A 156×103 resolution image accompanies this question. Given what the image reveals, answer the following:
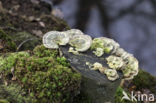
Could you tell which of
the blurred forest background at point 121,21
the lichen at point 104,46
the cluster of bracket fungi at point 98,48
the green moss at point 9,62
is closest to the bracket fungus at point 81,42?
the cluster of bracket fungi at point 98,48

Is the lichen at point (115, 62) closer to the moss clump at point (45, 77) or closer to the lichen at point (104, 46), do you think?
the lichen at point (104, 46)

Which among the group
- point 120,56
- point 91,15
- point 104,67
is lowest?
point 104,67

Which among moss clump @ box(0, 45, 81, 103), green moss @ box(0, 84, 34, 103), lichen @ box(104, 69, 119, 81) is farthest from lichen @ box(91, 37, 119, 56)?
green moss @ box(0, 84, 34, 103)

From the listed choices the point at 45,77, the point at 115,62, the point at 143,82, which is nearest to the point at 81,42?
the point at 115,62

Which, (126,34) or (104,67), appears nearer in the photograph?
(104,67)

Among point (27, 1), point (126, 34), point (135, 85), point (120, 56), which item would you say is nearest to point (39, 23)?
point (27, 1)

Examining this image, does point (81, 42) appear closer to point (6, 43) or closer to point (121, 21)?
point (6, 43)

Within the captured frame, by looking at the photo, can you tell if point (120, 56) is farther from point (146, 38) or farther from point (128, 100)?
point (146, 38)
